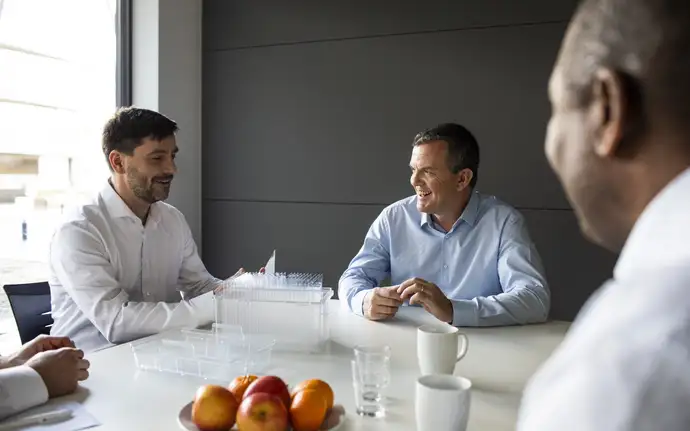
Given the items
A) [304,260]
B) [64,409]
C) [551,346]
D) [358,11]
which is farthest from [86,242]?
[358,11]

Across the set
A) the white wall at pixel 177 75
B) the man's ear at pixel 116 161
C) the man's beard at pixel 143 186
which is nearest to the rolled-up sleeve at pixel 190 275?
the man's beard at pixel 143 186

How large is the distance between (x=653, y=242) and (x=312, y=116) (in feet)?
10.8

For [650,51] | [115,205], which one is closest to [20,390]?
[115,205]

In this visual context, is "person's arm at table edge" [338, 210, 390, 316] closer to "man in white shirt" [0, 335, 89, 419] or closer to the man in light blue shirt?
the man in light blue shirt

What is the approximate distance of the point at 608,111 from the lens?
564 millimetres

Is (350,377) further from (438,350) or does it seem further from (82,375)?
(82,375)

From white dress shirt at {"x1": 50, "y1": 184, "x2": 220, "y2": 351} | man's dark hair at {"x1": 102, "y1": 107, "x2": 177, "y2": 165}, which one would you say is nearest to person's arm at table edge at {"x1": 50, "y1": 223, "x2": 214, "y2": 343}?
white dress shirt at {"x1": 50, "y1": 184, "x2": 220, "y2": 351}

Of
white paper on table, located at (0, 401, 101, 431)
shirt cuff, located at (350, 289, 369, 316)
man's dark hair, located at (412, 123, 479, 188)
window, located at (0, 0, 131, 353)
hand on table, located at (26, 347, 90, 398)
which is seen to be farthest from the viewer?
window, located at (0, 0, 131, 353)

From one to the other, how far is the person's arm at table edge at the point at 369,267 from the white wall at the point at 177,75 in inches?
68.0

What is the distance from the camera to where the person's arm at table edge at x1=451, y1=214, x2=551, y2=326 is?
195cm

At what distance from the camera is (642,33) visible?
1.77ft

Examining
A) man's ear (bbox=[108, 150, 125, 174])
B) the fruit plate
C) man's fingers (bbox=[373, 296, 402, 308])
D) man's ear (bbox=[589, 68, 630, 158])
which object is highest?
man's ear (bbox=[108, 150, 125, 174])

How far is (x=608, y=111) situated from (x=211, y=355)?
3.88ft

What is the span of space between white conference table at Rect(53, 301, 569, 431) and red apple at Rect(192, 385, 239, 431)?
85mm
